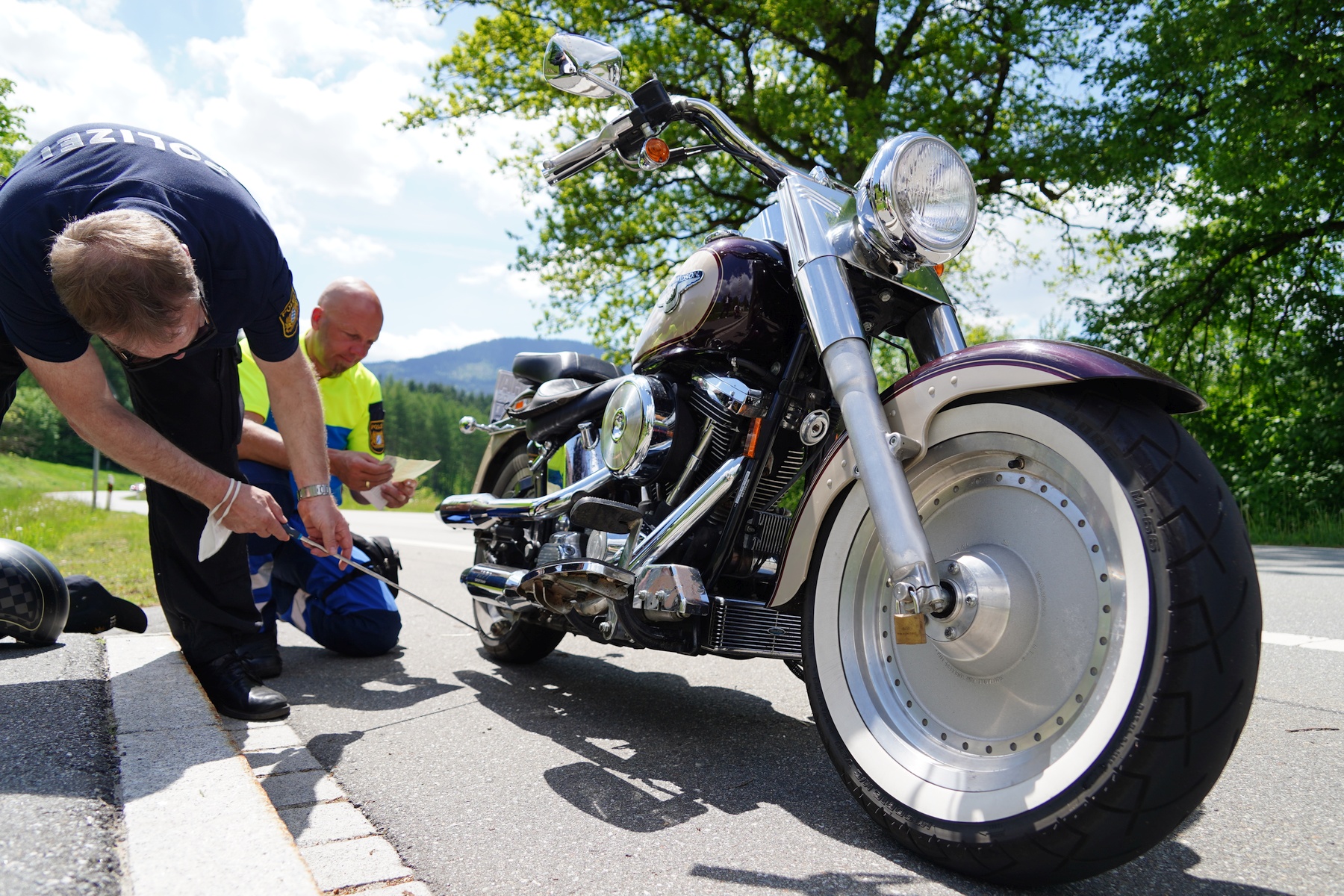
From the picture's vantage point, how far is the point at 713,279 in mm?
2373

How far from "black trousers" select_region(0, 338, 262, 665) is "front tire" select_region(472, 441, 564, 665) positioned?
893 millimetres

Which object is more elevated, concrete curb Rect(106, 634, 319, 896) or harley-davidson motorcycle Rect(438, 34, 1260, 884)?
harley-davidson motorcycle Rect(438, 34, 1260, 884)

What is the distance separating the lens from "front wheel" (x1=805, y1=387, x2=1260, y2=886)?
136 cm

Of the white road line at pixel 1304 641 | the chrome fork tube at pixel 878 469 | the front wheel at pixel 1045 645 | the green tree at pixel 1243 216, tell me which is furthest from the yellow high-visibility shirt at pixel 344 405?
the green tree at pixel 1243 216

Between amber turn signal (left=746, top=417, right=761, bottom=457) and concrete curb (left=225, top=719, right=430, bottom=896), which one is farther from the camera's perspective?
amber turn signal (left=746, top=417, right=761, bottom=457)

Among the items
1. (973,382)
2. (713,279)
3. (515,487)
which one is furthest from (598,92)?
(515,487)

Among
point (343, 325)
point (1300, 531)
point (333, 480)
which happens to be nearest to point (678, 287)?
point (343, 325)

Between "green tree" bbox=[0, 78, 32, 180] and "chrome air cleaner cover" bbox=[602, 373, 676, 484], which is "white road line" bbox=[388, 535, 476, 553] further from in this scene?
"green tree" bbox=[0, 78, 32, 180]


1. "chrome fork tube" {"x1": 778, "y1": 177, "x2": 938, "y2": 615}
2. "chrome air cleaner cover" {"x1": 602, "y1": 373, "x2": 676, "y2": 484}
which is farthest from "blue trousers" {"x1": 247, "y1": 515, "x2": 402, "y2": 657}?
"chrome fork tube" {"x1": 778, "y1": 177, "x2": 938, "y2": 615}

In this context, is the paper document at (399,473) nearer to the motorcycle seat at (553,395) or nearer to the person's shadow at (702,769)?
the motorcycle seat at (553,395)

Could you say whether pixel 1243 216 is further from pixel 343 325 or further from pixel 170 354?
pixel 170 354

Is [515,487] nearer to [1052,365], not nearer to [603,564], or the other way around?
[603,564]

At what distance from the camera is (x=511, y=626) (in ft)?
11.7

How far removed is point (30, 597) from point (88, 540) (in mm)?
7377
